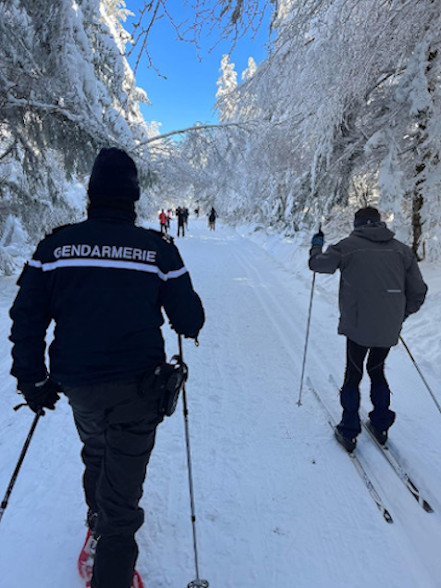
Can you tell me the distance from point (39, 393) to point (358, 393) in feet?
9.30

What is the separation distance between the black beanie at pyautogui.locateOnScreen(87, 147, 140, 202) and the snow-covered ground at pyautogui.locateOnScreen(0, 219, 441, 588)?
2286 mm

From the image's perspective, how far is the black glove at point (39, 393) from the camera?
1.94 m

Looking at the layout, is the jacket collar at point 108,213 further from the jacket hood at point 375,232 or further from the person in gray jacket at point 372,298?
the jacket hood at point 375,232

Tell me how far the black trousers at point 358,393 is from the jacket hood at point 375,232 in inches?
39.2

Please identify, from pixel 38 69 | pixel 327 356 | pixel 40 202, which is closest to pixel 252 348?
pixel 327 356

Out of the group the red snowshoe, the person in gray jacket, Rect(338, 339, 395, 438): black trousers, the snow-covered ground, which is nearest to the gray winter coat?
the person in gray jacket

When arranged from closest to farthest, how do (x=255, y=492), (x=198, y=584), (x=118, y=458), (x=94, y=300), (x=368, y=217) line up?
(x=94, y=300) → (x=118, y=458) → (x=198, y=584) → (x=255, y=492) → (x=368, y=217)

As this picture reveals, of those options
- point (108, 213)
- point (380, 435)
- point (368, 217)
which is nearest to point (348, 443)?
point (380, 435)

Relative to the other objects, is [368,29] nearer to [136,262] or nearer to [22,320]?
[136,262]

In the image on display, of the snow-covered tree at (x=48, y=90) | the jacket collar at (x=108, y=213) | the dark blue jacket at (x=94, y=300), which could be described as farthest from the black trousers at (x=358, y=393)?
the snow-covered tree at (x=48, y=90)

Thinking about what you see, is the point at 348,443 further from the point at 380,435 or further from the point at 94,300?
the point at 94,300

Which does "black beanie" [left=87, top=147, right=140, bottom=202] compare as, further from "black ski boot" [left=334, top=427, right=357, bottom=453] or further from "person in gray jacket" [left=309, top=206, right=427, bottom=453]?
"black ski boot" [left=334, top=427, right=357, bottom=453]

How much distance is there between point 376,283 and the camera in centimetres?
337

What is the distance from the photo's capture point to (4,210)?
965cm
